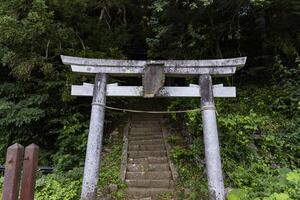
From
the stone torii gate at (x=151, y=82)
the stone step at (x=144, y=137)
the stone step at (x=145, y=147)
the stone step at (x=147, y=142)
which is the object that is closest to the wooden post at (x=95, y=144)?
the stone torii gate at (x=151, y=82)

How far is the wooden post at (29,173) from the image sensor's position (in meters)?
2.49

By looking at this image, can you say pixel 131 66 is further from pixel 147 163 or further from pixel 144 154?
pixel 144 154

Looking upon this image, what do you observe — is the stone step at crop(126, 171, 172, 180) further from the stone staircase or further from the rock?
the rock

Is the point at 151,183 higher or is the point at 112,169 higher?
the point at 112,169

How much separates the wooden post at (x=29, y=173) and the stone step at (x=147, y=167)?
5.28m

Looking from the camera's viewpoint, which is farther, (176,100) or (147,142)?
(176,100)

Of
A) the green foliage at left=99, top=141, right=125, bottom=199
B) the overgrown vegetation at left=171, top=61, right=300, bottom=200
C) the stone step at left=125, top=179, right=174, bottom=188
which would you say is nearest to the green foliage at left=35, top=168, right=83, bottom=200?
the green foliage at left=99, top=141, right=125, bottom=199

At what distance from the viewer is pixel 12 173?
8.06ft

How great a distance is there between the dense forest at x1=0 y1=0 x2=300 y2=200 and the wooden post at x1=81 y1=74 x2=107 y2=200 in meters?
0.99

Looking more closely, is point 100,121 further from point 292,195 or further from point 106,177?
point 292,195

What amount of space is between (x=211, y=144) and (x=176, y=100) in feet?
13.0

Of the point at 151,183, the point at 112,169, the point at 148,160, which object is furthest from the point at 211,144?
the point at 112,169

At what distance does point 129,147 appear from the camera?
29.0 ft

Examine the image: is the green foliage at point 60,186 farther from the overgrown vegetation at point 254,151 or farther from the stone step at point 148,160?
the overgrown vegetation at point 254,151
